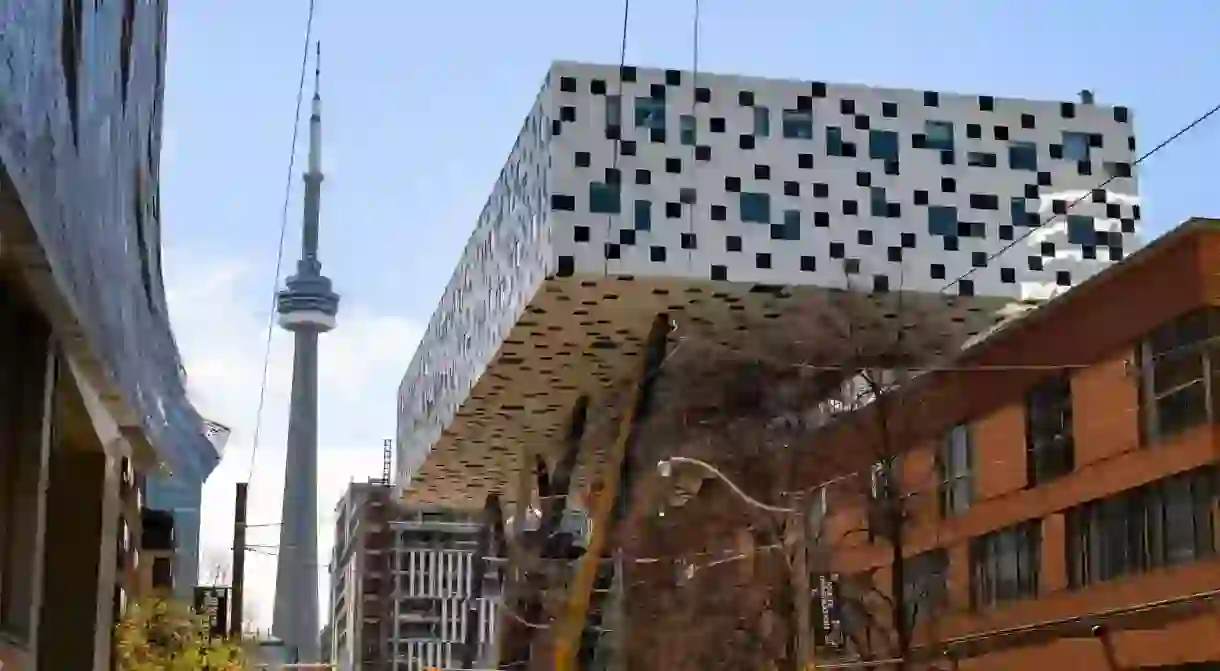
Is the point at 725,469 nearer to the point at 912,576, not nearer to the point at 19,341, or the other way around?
the point at 912,576

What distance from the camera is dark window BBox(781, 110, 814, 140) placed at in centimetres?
3866

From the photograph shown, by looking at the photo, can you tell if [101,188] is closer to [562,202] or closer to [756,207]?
[562,202]

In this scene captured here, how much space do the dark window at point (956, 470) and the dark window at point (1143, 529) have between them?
4.30 metres

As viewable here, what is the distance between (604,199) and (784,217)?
4.20 meters

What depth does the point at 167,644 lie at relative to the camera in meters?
38.3

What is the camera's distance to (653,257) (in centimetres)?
3753

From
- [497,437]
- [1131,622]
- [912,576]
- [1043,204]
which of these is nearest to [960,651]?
[912,576]

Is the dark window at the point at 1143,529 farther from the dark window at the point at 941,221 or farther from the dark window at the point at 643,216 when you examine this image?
the dark window at the point at 643,216

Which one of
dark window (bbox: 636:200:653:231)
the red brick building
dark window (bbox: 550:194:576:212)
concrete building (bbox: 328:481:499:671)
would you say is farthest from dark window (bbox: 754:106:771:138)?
concrete building (bbox: 328:481:499:671)

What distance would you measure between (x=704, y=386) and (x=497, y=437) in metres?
16.5

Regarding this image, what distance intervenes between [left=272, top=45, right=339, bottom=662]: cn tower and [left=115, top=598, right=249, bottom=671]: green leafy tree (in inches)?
3670

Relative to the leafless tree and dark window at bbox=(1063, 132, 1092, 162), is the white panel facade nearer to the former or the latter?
dark window at bbox=(1063, 132, 1092, 162)

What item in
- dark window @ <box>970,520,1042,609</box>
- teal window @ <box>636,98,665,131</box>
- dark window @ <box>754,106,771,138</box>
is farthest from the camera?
dark window @ <box>754,106,771,138</box>

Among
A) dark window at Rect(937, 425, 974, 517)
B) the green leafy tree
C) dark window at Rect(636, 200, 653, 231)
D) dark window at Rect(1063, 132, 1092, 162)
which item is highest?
dark window at Rect(1063, 132, 1092, 162)
